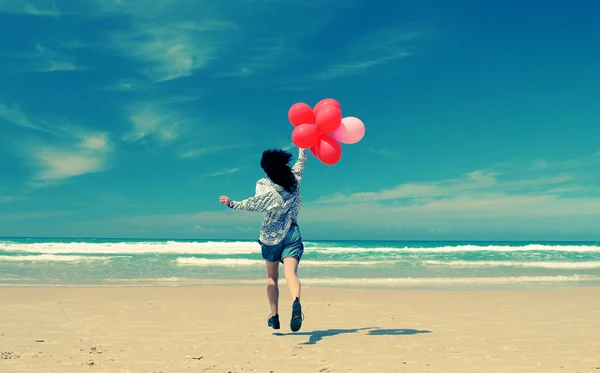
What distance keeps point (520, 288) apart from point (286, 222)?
8.84 meters

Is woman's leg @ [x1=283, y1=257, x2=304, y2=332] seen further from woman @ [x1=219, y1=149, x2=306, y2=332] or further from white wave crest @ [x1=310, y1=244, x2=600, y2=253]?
white wave crest @ [x1=310, y1=244, x2=600, y2=253]

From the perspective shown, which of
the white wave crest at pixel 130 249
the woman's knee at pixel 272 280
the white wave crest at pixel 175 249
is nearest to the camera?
the woman's knee at pixel 272 280

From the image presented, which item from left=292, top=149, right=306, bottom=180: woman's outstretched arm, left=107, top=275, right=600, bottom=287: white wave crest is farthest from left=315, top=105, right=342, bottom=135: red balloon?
left=107, top=275, right=600, bottom=287: white wave crest

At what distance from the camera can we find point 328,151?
6180 millimetres

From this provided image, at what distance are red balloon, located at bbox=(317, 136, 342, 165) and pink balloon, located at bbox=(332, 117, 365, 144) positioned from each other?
0.19 m

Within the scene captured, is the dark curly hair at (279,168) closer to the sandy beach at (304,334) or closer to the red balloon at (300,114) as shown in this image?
the red balloon at (300,114)

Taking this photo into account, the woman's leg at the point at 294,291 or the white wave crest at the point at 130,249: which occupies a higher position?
the white wave crest at the point at 130,249

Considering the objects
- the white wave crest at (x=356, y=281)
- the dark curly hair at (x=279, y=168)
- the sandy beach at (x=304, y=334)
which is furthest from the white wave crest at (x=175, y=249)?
the dark curly hair at (x=279, y=168)

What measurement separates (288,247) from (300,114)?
1.57 m

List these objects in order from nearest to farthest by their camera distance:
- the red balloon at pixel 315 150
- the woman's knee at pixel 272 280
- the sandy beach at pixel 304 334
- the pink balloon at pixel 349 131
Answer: the sandy beach at pixel 304 334
the woman's knee at pixel 272 280
the red balloon at pixel 315 150
the pink balloon at pixel 349 131

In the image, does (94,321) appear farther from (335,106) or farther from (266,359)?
(335,106)

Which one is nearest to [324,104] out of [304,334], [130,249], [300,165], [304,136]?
[304,136]

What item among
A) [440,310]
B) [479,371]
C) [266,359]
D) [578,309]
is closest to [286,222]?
[266,359]

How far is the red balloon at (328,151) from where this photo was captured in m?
6.18
